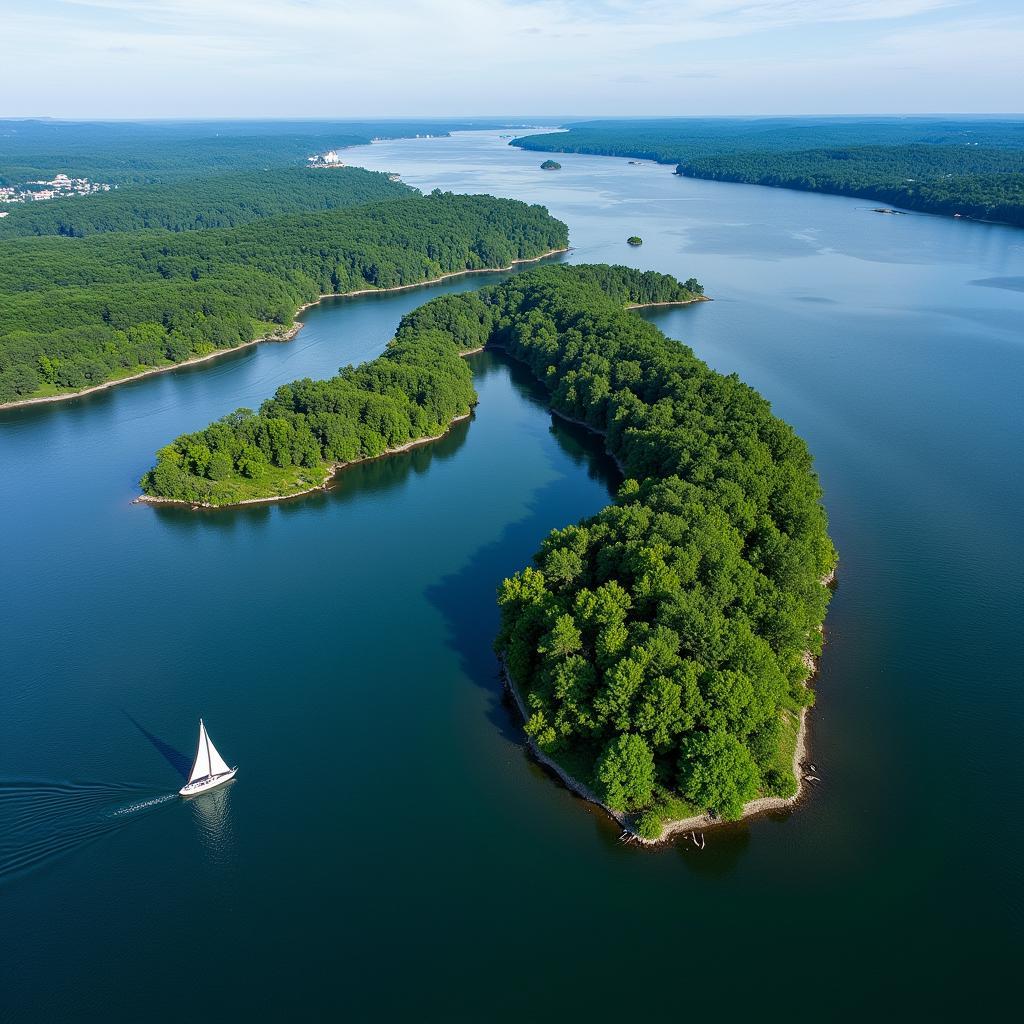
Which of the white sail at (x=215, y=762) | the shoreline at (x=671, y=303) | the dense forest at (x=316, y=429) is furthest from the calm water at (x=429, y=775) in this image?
the shoreline at (x=671, y=303)

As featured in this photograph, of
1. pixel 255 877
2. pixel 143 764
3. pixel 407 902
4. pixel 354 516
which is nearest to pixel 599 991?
pixel 407 902

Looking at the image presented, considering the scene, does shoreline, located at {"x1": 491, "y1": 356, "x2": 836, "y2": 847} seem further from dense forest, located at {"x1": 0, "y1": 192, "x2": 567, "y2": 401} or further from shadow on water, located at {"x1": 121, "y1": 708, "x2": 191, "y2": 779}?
dense forest, located at {"x1": 0, "y1": 192, "x2": 567, "y2": 401}

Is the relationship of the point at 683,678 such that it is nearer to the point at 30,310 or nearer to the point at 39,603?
the point at 39,603

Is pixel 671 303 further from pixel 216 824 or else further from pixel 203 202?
pixel 203 202

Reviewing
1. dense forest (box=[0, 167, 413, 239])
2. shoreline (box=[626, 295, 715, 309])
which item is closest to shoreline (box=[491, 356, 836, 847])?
shoreline (box=[626, 295, 715, 309])

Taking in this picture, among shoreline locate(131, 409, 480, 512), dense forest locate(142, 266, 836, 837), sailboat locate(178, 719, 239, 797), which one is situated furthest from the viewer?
shoreline locate(131, 409, 480, 512)

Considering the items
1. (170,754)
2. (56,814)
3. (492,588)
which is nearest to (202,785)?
(170,754)

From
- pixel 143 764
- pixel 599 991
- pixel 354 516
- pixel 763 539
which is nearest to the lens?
pixel 599 991
